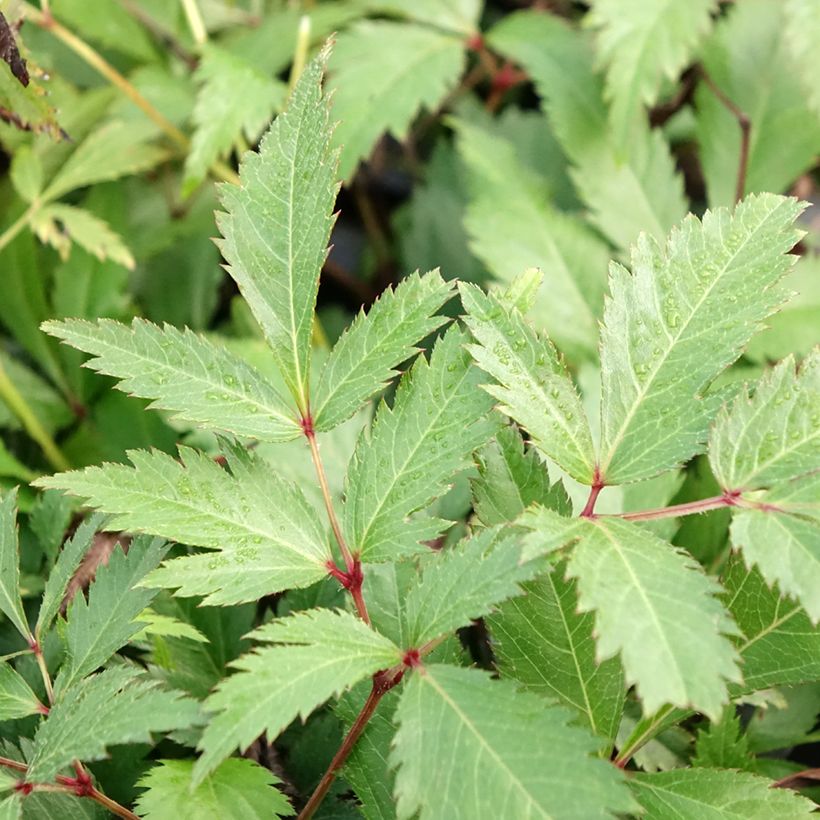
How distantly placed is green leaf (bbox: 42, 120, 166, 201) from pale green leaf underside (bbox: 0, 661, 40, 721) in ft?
2.44

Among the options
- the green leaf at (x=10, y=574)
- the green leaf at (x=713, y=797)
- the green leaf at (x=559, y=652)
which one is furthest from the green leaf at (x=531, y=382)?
the green leaf at (x=10, y=574)

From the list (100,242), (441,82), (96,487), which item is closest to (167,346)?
(96,487)

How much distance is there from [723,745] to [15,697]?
24.7 inches

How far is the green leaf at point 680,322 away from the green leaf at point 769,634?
15cm

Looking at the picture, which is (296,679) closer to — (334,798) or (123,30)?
(334,798)

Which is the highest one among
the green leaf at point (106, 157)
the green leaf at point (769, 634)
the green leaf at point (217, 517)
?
the green leaf at point (106, 157)

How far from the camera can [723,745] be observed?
2.54 feet

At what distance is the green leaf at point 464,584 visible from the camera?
567mm

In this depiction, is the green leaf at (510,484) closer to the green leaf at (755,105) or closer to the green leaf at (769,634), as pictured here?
the green leaf at (769,634)

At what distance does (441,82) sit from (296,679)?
0.99 metres

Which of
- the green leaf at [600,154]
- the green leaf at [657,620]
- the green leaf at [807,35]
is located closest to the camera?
the green leaf at [657,620]

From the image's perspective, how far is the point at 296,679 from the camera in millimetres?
551

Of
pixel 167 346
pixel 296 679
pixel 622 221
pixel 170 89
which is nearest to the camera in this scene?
pixel 296 679

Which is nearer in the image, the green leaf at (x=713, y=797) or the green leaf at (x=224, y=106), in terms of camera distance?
the green leaf at (x=713, y=797)
